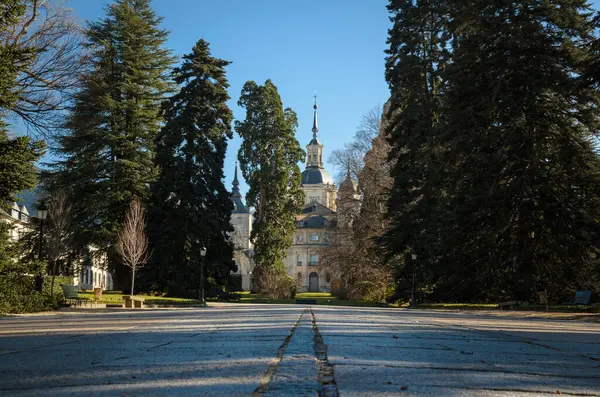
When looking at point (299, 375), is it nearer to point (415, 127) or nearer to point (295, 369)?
point (295, 369)

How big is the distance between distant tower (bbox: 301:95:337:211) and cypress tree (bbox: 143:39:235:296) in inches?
2400

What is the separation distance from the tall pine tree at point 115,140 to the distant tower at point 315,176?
6582 cm

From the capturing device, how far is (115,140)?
37.0m

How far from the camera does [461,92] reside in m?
25.3

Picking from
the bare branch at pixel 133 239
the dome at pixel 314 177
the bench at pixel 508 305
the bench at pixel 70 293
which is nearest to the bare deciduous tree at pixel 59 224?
the bare branch at pixel 133 239

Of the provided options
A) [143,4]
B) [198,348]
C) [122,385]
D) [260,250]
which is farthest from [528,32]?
[260,250]

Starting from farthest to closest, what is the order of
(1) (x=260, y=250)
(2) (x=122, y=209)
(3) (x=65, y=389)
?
(1) (x=260, y=250) → (2) (x=122, y=209) → (3) (x=65, y=389)

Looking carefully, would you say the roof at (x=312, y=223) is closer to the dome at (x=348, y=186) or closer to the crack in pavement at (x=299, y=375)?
the dome at (x=348, y=186)

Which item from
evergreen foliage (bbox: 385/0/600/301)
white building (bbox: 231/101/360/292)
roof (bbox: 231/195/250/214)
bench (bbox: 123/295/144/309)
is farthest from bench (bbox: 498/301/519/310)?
roof (bbox: 231/195/250/214)

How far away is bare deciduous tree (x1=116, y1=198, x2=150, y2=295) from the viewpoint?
33.9 m

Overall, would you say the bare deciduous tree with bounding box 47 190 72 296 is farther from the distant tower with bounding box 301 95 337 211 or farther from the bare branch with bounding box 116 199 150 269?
the distant tower with bounding box 301 95 337 211

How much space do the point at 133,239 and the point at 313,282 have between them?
67520mm

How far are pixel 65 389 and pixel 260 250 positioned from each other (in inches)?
1758

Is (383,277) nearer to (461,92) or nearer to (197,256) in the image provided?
(197,256)
